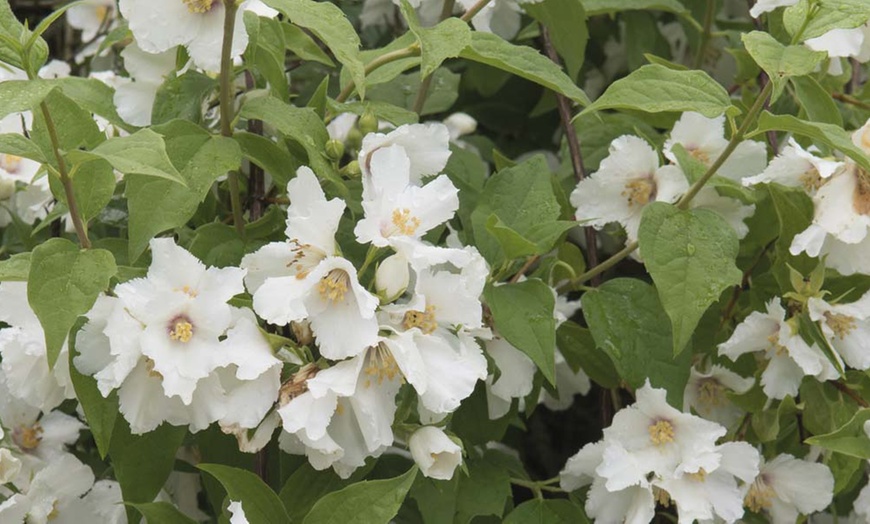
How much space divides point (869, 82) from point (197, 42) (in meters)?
1.16

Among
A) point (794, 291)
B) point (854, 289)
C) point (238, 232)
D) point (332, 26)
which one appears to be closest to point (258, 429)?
point (238, 232)

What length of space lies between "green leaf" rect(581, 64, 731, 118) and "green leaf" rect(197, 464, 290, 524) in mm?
584

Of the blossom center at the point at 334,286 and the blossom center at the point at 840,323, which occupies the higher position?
the blossom center at the point at 334,286

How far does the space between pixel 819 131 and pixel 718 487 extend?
526mm

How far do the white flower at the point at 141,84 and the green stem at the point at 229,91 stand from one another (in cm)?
15

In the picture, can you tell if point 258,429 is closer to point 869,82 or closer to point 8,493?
point 8,493

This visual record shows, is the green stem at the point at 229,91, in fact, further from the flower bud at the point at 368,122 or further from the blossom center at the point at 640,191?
the blossom center at the point at 640,191

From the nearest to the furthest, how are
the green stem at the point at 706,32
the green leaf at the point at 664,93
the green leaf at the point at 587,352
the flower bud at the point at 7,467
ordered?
the green leaf at the point at 664,93, the flower bud at the point at 7,467, the green leaf at the point at 587,352, the green stem at the point at 706,32

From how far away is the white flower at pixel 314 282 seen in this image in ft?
4.10

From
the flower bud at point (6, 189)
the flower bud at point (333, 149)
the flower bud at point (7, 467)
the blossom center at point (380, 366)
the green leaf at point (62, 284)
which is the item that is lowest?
the flower bud at point (7, 467)

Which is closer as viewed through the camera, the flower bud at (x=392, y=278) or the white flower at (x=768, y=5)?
the flower bud at (x=392, y=278)

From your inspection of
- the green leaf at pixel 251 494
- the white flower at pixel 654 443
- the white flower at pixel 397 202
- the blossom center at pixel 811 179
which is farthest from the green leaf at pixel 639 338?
the green leaf at pixel 251 494

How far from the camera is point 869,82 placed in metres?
1.95

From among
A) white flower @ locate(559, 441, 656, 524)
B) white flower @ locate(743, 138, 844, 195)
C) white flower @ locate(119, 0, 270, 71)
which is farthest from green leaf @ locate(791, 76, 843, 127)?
white flower @ locate(119, 0, 270, 71)
